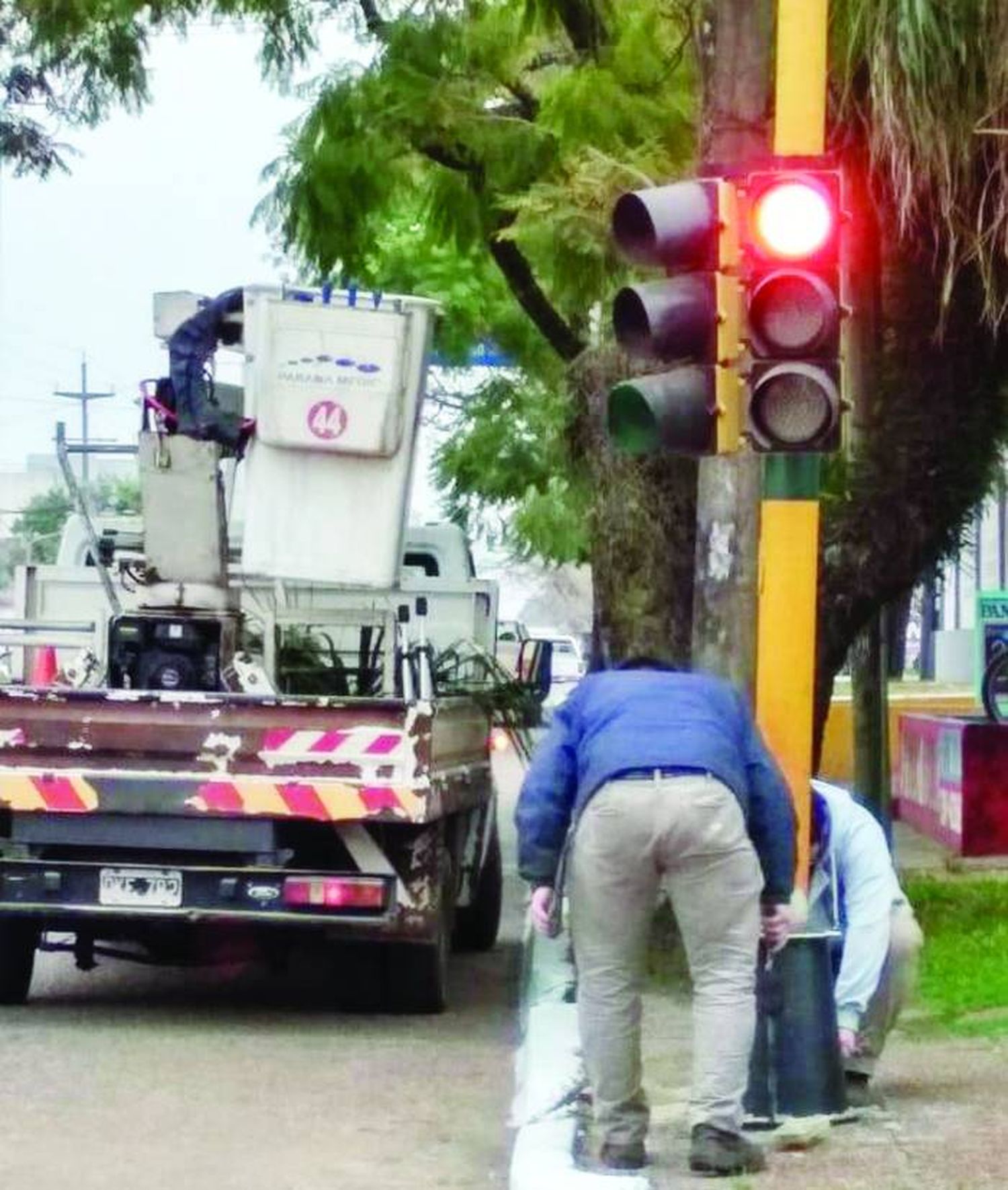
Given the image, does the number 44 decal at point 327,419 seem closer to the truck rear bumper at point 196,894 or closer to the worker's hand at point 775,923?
the truck rear bumper at point 196,894

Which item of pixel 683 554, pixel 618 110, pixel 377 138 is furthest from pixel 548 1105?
pixel 377 138

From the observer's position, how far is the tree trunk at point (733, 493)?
33.4 feet

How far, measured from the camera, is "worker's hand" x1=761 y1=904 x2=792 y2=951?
7.71 meters

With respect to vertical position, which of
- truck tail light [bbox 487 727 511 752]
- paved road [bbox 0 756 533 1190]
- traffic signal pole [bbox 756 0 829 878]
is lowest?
paved road [bbox 0 756 533 1190]

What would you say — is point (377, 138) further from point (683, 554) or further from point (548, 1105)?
point (548, 1105)

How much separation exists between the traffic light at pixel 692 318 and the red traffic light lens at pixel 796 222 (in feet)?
0.42

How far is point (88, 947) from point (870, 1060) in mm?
4801

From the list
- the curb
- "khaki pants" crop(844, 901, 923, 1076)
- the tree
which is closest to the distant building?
the tree

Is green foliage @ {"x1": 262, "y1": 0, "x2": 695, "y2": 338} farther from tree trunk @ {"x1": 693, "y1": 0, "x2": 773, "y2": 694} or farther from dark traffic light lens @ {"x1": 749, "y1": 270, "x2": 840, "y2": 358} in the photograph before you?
dark traffic light lens @ {"x1": 749, "y1": 270, "x2": 840, "y2": 358}

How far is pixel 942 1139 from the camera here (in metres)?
7.96

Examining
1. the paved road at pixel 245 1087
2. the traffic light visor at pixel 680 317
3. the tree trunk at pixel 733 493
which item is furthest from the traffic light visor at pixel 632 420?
the paved road at pixel 245 1087

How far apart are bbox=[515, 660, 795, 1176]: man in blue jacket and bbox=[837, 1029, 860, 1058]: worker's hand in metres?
0.64

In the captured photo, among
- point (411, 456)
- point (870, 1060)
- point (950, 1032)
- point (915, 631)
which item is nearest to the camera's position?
point (870, 1060)

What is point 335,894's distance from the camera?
11.1m
